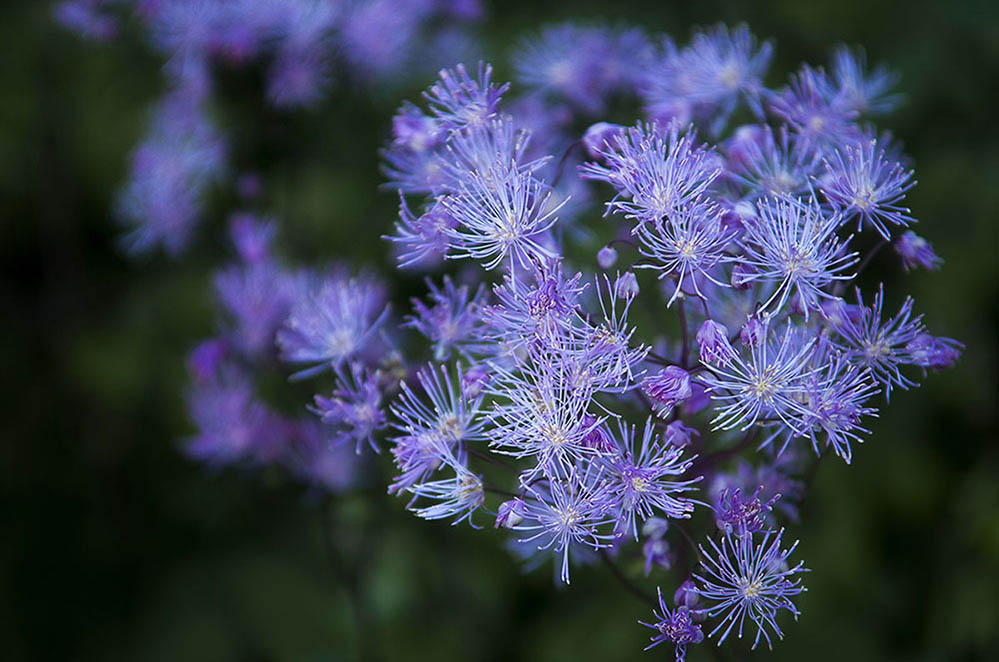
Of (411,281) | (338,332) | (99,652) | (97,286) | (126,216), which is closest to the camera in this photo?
(338,332)

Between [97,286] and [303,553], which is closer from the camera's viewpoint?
[303,553]

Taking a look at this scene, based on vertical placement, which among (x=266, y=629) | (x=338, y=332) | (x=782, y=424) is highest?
(x=782, y=424)

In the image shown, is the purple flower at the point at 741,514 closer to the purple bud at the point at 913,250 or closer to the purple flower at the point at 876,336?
the purple flower at the point at 876,336

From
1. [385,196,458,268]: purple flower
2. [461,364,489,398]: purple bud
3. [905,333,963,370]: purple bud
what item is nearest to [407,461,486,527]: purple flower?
[461,364,489,398]: purple bud

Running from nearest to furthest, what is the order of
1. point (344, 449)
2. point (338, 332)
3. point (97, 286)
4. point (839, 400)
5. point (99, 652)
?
point (839, 400) < point (338, 332) < point (344, 449) < point (99, 652) < point (97, 286)

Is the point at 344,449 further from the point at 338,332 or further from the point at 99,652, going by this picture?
the point at 99,652

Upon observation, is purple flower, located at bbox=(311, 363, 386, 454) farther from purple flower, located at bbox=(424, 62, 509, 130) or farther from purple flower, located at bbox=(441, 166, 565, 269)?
purple flower, located at bbox=(424, 62, 509, 130)

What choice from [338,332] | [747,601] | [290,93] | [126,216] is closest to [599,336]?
[747,601]
